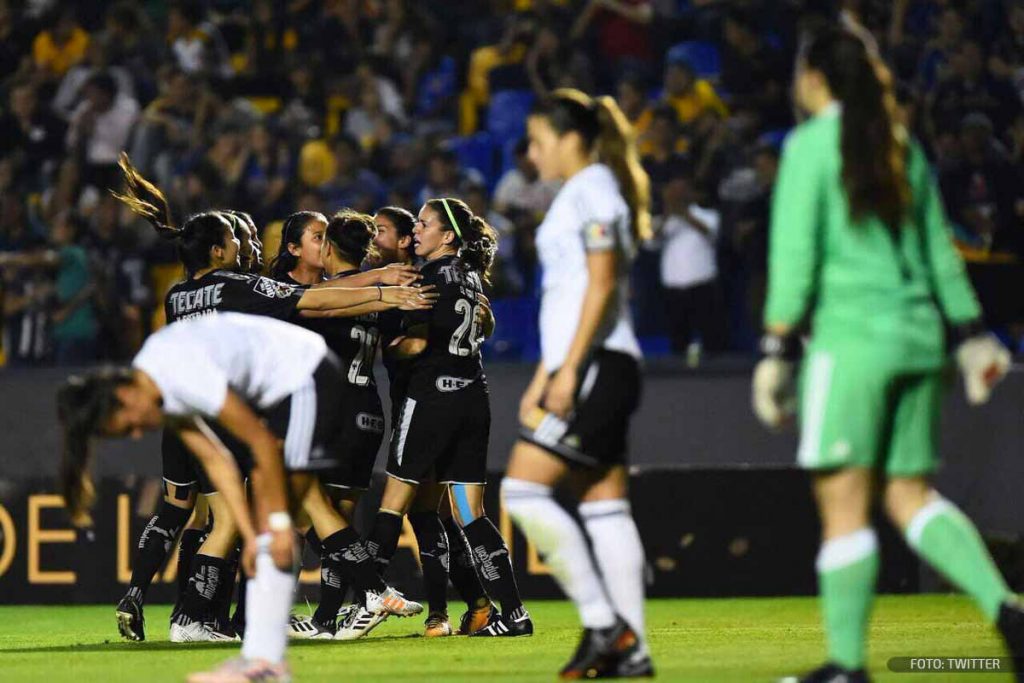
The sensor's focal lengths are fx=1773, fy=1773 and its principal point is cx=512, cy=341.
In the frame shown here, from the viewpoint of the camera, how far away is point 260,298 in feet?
26.5

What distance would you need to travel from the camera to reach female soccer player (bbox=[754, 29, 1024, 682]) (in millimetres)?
5188

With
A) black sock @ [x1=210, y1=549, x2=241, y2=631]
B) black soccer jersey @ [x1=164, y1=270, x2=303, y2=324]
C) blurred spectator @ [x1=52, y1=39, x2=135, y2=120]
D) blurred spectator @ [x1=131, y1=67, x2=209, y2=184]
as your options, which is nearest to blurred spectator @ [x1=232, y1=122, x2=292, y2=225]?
blurred spectator @ [x1=131, y1=67, x2=209, y2=184]

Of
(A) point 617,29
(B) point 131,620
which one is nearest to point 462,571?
(B) point 131,620

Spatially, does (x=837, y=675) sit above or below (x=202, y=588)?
above

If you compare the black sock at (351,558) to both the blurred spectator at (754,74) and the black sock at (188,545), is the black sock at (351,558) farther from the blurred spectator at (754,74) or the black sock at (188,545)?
the blurred spectator at (754,74)

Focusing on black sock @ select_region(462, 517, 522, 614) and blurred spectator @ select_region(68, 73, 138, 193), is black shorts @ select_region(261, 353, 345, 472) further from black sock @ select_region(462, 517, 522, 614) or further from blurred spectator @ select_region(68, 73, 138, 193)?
blurred spectator @ select_region(68, 73, 138, 193)

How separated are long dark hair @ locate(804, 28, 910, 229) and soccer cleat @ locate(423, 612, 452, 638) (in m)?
4.40

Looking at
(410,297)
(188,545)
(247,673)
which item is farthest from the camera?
(188,545)

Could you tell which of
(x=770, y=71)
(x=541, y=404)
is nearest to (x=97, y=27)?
(x=770, y=71)

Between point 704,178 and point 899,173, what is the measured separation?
861cm

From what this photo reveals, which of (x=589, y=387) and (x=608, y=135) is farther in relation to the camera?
(x=608, y=135)

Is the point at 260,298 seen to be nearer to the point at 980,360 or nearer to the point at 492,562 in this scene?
the point at 492,562

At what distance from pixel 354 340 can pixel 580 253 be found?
281 centimetres

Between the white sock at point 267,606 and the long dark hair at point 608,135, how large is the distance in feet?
5.78
